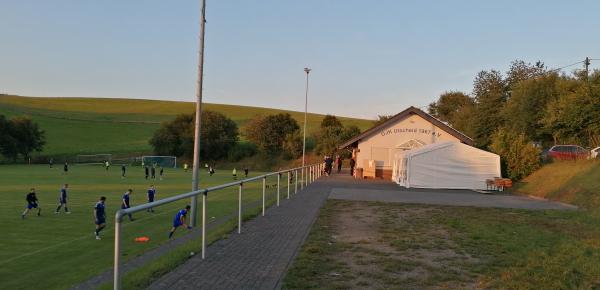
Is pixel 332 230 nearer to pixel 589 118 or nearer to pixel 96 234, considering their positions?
pixel 96 234

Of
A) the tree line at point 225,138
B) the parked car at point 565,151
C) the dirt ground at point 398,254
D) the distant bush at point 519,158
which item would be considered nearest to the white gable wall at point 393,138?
the parked car at point 565,151

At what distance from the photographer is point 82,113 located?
110812 mm

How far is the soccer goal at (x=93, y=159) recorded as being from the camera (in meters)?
72.8

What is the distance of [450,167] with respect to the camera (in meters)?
27.6

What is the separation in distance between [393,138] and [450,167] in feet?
32.5

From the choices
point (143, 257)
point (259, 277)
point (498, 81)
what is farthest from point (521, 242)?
point (498, 81)

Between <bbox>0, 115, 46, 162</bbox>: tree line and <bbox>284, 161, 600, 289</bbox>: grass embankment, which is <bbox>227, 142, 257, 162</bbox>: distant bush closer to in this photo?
<bbox>0, 115, 46, 162</bbox>: tree line

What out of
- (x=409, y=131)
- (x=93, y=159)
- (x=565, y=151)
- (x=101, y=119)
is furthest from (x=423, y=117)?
(x=101, y=119)

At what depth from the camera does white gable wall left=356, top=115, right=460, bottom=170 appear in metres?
37.0

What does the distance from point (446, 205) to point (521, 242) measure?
812cm

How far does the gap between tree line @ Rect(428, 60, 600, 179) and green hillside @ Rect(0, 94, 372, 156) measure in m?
37.4

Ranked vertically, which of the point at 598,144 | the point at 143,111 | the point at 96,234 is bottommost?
the point at 96,234

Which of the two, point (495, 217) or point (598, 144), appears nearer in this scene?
point (495, 217)

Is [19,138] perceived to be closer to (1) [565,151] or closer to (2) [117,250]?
(1) [565,151]
